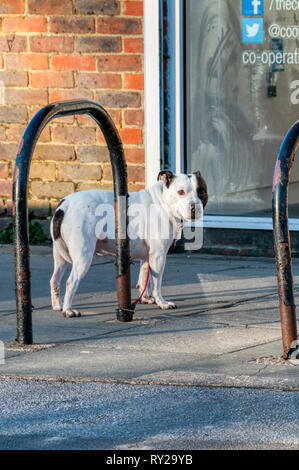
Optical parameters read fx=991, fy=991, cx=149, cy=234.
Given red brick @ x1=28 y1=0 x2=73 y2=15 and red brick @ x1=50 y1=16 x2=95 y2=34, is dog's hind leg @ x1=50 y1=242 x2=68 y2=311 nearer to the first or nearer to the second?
red brick @ x1=50 y1=16 x2=95 y2=34

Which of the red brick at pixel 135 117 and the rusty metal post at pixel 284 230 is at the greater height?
the red brick at pixel 135 117

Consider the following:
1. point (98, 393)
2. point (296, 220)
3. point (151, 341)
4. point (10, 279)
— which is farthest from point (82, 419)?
point (296, 220)

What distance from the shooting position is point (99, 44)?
9.91 metres

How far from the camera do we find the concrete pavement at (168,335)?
5191 millimetres

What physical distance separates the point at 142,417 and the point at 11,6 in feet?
21.9

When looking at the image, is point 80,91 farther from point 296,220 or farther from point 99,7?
point 296,220

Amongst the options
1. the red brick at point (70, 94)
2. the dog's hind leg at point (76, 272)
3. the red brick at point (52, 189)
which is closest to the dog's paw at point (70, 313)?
the dog's hind leg at point (76, 272)

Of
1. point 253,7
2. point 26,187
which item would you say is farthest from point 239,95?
point 26,187

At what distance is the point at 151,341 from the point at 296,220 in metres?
4.05

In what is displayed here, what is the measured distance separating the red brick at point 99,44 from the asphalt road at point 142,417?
17.7 feet

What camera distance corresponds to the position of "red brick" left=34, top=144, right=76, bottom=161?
33.2ft

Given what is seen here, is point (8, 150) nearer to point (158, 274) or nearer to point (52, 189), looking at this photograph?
point (52, 189)

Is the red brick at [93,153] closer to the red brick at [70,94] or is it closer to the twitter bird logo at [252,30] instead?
the red brick at [70,94]

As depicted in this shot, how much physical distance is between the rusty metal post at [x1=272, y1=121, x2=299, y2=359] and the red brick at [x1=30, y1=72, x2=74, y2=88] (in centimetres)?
506
